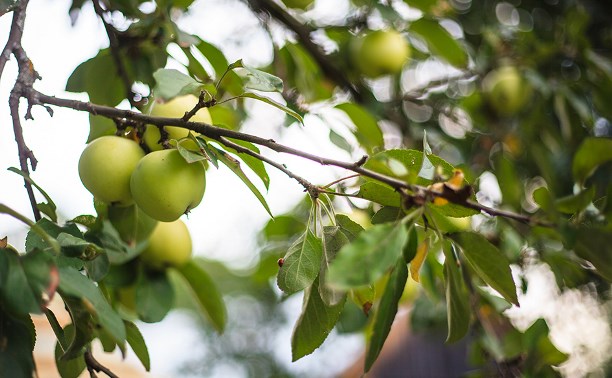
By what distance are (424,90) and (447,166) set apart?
2.53 feet

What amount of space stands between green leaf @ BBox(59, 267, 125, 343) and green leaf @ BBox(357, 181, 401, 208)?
7.7 inches

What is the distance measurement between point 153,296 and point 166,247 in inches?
2.2

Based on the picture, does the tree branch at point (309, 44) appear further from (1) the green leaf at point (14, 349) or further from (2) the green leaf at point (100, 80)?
(1) the green leaf at point (14, 349)

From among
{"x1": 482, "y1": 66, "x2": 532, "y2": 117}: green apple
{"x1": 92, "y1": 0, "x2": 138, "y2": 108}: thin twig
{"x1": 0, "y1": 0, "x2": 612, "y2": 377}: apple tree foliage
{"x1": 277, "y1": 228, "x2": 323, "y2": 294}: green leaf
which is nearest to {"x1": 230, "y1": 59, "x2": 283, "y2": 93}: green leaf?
{"x1": 0, "y1": 0, "x2": 612, "y2": 377}: apple tree foliage

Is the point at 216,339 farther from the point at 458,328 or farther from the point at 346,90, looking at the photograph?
the point at 458,328

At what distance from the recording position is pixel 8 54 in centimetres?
58

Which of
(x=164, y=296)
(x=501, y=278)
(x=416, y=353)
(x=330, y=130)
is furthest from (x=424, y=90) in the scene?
(x=416, y=353)

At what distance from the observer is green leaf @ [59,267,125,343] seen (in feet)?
1.33

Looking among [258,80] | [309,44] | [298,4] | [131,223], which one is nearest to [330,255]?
[258,80]

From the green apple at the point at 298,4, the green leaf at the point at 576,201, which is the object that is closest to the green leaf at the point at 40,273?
the green leaf at the point at 576,201

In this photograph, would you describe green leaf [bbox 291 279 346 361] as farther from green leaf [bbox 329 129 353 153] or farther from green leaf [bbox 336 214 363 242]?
green leaf [bbox 329 129 353 153]

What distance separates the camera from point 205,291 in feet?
2.85

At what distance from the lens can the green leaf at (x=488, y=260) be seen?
472 mm

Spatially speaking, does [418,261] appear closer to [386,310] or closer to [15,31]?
[386,310]
